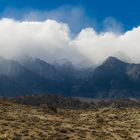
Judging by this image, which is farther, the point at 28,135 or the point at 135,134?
the point at 135,134

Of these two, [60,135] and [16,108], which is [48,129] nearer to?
[60,135]

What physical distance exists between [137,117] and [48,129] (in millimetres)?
23210

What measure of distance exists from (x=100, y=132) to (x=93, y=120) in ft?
45.7

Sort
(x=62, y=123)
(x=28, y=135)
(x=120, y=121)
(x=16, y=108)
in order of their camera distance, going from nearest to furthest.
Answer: (x=28, y=135)
(x=62, y=123)
(x=120, y=121)
(x=16, y=108)

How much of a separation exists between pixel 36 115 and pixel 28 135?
20.7 metres

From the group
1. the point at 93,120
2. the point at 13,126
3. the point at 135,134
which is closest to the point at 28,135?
the point at 13,126

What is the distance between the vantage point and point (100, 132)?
202 feet

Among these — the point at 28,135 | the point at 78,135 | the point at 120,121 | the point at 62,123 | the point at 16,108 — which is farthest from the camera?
the point at 16,108

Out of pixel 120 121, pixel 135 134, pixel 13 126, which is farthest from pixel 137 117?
pixel 13 126

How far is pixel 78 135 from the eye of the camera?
57.5 m

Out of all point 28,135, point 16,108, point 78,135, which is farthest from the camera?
point 16,108

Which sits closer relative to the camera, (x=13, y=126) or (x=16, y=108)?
(x=13, y=126)

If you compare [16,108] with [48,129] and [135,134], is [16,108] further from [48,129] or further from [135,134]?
[135,134]

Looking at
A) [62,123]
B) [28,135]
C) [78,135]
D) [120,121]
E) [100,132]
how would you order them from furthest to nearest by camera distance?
[120,121] → [62,123] → [100,132] → [78,135] → [28,135]
